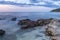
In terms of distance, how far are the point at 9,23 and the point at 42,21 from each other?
1.80 ft

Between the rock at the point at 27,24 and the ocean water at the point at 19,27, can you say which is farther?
the rock at the point at 27,24

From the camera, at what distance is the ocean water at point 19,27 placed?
2.20 m

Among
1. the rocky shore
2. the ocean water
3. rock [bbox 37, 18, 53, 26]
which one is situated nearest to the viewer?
the ocean water

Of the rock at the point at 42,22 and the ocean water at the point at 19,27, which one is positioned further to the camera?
the rock at the point at 42,22

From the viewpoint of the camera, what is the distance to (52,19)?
2.70 metres

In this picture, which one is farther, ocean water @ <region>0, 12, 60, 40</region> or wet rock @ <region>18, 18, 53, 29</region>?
wet rock @ <region>18, 18, 53, 29</region>

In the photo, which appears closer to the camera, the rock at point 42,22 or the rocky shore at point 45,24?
the rocky shore at point 45,24

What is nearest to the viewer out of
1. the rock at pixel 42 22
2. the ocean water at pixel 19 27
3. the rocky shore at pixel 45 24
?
the ocean water at pixel 19 27

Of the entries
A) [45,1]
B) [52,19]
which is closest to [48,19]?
[52,19]

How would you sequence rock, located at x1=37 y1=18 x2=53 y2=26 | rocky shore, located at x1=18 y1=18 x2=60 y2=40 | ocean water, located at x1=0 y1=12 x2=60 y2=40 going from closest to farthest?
ocean water, located at x1=0 y1=12 x2=60 y2=40 → rocky shore, located at x1=18 y1=18 x2=60 y2=40 → rock, located at x1=37 y1=18 x2=53 y2=26

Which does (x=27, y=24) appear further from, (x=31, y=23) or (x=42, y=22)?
(x=42, y=22)

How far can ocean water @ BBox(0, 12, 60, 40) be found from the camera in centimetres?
220

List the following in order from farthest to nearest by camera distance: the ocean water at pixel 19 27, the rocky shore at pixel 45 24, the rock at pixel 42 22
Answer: the rock at pixel 42 22 → the rocky shore at pixel 45 24 → the ocean water at pixel 19 27

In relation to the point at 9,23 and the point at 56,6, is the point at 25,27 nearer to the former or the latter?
the point at 9,23
